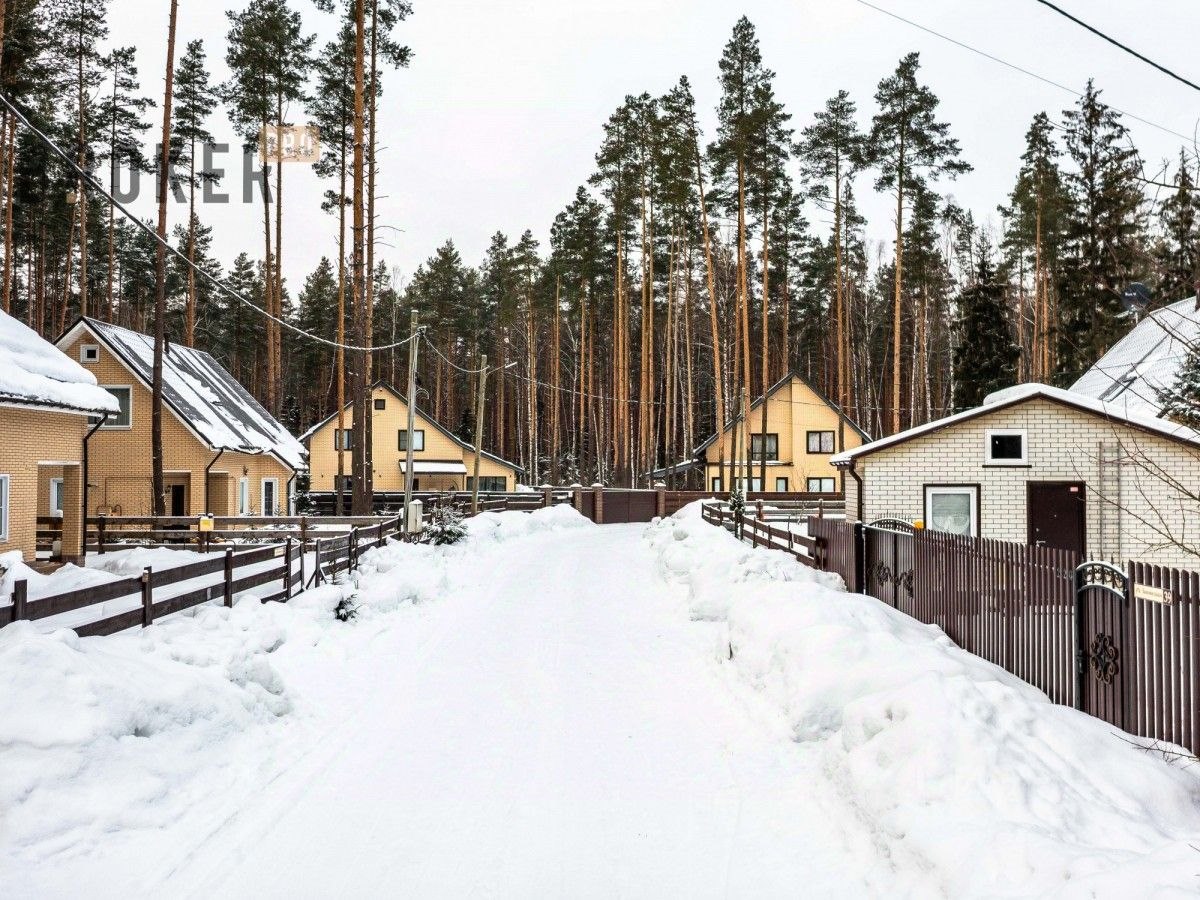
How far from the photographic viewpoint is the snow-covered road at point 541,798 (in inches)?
164

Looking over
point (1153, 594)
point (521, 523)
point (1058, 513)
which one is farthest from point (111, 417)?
point (1153, 594)

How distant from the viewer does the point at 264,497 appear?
97.6 feet

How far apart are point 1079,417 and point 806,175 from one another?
70.0 ft

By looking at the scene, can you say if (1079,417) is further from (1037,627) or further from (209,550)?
(209,550)

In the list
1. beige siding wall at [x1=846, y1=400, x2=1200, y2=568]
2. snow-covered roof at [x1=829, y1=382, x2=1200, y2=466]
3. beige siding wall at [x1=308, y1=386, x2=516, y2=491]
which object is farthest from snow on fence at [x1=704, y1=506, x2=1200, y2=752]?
beige siding wall at [x1=308, y1=386, x2=516, y2=491]

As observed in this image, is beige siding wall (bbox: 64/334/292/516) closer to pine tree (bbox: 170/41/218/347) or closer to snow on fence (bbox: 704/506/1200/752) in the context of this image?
pine tree (bbox: 170/41/218/347)

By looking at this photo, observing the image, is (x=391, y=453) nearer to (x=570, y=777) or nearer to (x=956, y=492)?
(x=956, y=492)

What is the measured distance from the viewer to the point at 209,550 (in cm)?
1825

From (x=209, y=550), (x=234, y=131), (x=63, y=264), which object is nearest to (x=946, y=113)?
(x=234, y=131)

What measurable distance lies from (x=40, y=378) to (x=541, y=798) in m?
13.3

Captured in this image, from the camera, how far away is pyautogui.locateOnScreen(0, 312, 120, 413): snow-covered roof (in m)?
13.1

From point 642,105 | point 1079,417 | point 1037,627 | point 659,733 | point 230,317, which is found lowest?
point 659,733

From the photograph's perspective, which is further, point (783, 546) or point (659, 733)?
point (783, 546)

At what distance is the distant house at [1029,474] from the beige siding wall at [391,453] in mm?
30111
